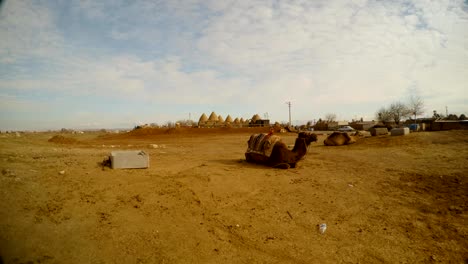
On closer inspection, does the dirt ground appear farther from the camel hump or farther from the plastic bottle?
the camel hump

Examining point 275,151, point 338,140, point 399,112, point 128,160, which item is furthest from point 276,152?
point 399,112

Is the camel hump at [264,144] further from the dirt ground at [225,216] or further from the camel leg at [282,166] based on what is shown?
the dirt ground at [225,216]

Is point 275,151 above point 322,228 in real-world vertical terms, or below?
above

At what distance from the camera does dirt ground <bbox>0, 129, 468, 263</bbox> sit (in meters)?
4.40

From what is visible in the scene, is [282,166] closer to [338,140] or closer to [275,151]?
[275,151]

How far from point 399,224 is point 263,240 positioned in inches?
99.1

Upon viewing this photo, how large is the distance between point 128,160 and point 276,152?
16.1 feet

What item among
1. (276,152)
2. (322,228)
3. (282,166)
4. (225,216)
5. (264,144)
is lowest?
(322,228)

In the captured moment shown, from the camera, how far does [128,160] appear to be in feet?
28.1

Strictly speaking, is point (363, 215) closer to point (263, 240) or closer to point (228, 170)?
point (263, 240)

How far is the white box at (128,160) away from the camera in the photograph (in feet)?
27.5

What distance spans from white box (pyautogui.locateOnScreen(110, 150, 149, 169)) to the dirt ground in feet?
0.89

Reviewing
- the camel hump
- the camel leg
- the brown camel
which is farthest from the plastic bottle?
the brown camel

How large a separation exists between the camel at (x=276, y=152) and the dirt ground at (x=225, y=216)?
1545 mm
